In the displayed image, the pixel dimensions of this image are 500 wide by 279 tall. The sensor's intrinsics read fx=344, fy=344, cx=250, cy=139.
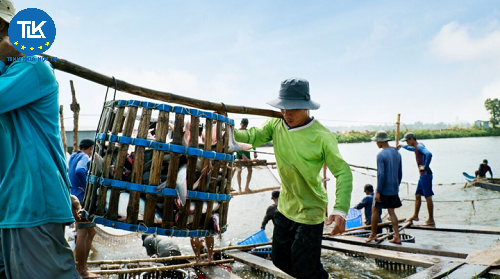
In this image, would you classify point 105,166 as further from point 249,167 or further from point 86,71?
point 249,167

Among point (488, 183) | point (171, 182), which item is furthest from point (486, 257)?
point (488, 183)

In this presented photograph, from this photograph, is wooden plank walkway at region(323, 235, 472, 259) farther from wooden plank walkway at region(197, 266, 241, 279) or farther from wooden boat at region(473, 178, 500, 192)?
wooden boat at region(473, 178, 500, 192)

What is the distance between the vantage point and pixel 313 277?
3312 mm

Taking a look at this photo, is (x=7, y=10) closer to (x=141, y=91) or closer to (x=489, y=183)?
(x=141, y=91)

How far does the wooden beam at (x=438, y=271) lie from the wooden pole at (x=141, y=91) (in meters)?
2.97

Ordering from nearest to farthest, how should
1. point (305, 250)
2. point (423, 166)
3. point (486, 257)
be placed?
1. point (305, 250)
2. point (486, 257)
3. point (423, 166)

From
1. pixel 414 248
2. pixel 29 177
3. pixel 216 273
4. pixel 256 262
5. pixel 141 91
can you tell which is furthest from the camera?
pixel 414 248

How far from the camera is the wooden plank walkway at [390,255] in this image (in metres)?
5.51

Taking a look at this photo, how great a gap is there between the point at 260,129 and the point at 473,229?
6.85 metres

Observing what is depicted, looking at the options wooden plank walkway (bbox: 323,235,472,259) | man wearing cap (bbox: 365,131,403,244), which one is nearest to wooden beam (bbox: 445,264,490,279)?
wooden plank walkway (bbox: 323,235,472,259)

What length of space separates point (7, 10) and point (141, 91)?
97 cm

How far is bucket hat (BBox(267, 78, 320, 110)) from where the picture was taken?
335cm

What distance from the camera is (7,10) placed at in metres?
2.05

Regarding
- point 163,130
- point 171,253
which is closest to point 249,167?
point 171,253
